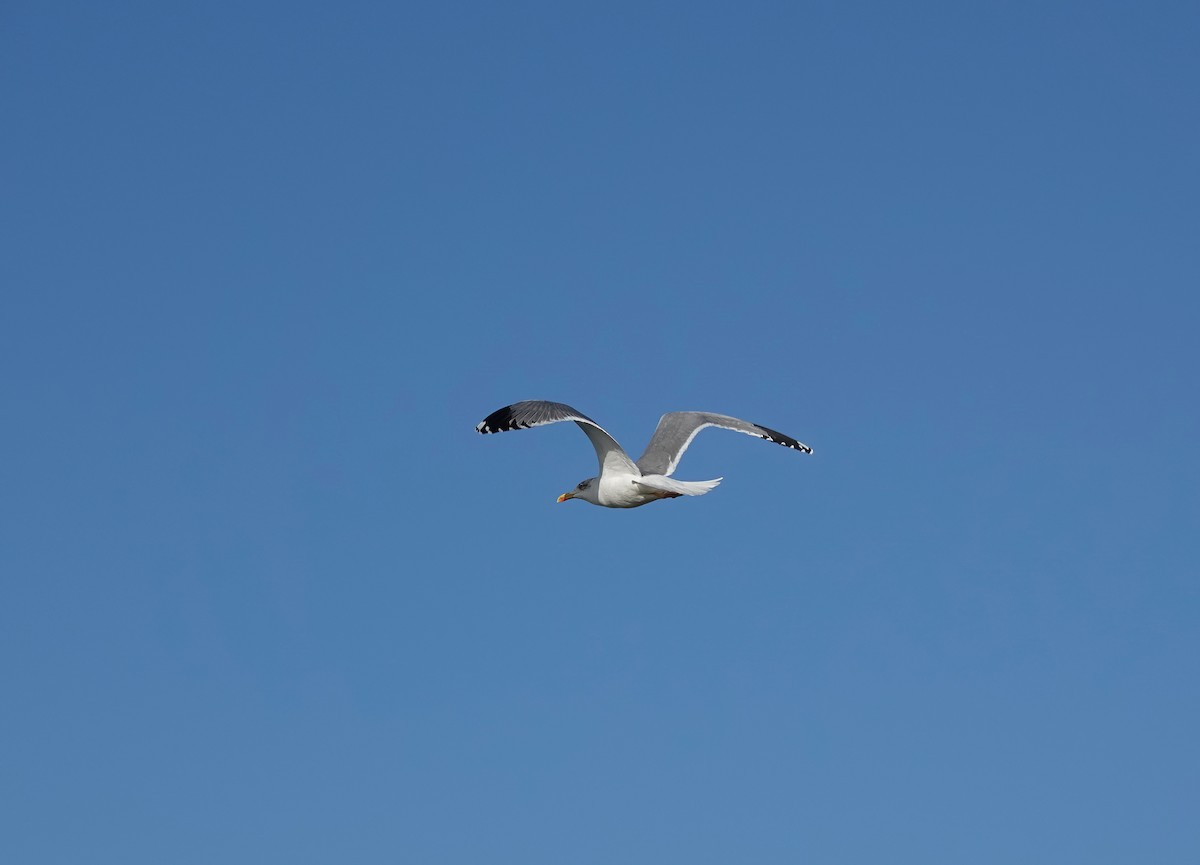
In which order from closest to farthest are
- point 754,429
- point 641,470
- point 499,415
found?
point 499,415, point 641,470, point 754,429

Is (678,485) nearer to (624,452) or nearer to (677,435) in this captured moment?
(624,452)

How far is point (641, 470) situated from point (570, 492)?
1.02m

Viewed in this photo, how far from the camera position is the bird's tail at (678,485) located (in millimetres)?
14484

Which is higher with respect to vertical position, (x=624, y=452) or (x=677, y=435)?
(x=677, y=435)

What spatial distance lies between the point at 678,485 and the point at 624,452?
Answer: 35.2 inches

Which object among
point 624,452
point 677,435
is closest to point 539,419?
point 624,452

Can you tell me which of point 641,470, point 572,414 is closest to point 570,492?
point 641,470

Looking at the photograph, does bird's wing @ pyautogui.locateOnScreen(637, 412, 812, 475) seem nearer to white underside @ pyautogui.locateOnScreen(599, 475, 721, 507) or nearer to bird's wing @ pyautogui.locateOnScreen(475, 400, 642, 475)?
white underside @ pyautogui.locateOnScreen(599, 475, 721, 507)

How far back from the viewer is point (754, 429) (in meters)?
17.1

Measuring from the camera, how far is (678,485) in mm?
14602

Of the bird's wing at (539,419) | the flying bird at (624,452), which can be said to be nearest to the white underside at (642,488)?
the flying bird at (624,452)

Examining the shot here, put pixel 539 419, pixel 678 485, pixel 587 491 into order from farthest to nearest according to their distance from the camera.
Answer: pixel 587 491 < pixel 678 485 < pixel 539 419

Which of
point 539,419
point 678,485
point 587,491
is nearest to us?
point 539,419

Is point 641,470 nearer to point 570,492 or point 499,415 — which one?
point 570,492
